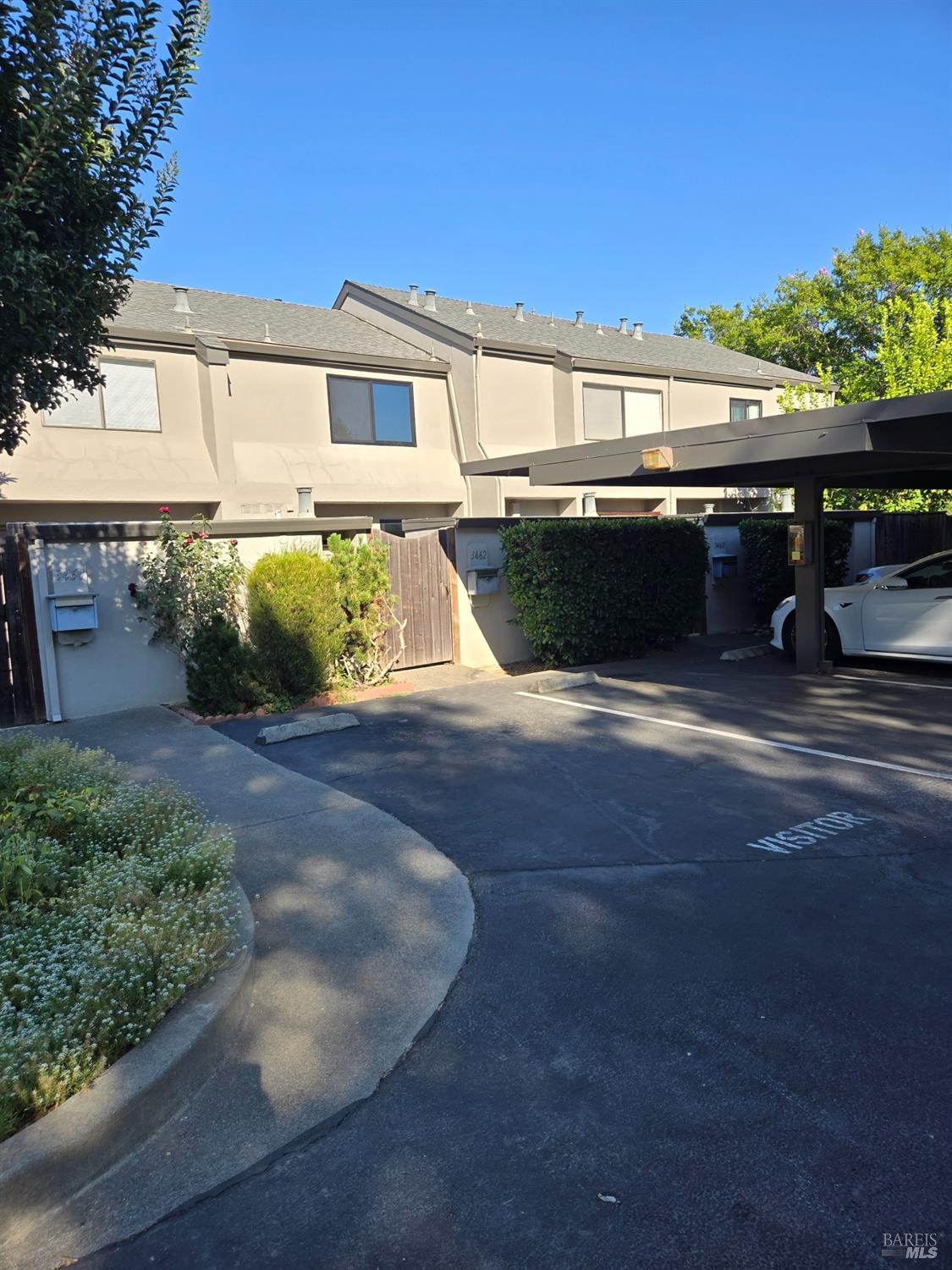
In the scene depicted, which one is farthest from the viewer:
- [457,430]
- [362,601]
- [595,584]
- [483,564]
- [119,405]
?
[457,430]

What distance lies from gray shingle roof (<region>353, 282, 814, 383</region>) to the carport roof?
31.0 feet

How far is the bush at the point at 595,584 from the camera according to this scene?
39.1 feet

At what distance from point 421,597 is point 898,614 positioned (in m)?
6.37

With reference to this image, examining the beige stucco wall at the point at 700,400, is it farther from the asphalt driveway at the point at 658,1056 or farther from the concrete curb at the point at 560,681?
the asphalt driveway at the point at 658,1056

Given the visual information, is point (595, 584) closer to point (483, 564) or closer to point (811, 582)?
point (483, 564)

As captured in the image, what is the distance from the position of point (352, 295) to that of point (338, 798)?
2078 cm

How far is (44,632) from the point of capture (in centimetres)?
920

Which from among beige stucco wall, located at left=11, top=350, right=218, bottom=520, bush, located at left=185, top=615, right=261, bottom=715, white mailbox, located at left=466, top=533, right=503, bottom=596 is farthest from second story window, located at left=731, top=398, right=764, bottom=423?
bush, located at left=185, top=615, right=261, bottom=715

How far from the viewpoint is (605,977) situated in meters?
3.77

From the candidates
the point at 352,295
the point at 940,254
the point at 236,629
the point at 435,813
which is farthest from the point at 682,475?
the point at 940,254

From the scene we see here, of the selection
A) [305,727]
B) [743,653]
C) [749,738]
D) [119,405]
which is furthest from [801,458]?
[119,405]

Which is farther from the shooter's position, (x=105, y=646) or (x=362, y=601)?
(x=362, y=601)

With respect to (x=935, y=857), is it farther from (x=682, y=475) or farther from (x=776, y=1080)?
(x=682, y=475)

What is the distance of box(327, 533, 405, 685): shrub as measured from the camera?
11.1 m
